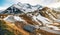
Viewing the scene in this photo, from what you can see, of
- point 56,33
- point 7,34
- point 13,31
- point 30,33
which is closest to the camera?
point 7,34

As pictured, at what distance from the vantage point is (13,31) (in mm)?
54812

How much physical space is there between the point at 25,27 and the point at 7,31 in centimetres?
1829

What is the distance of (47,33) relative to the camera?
6806 cm

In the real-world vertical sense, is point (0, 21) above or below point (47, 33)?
above

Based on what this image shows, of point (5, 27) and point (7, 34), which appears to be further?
point (5, 27)

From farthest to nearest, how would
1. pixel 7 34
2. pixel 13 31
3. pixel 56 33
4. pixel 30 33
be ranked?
pixel 56 33 → pixel 30 33 → pixel 13 31 → pixel 7 34

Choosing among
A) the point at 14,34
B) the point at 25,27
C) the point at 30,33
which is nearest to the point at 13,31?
the point at 14,34

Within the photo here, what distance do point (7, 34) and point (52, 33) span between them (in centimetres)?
2146

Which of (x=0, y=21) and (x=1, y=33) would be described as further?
(x=0, y=21)

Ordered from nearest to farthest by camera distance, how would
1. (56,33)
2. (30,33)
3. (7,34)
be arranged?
(7,34) → (30,33) → (56,33)

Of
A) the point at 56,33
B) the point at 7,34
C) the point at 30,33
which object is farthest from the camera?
the point at 56,33

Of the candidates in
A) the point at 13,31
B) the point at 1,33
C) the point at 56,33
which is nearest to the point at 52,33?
the point at 56,33

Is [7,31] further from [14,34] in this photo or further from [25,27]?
[25,27]

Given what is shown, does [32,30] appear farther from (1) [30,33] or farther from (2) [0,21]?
(2) [0,21]
